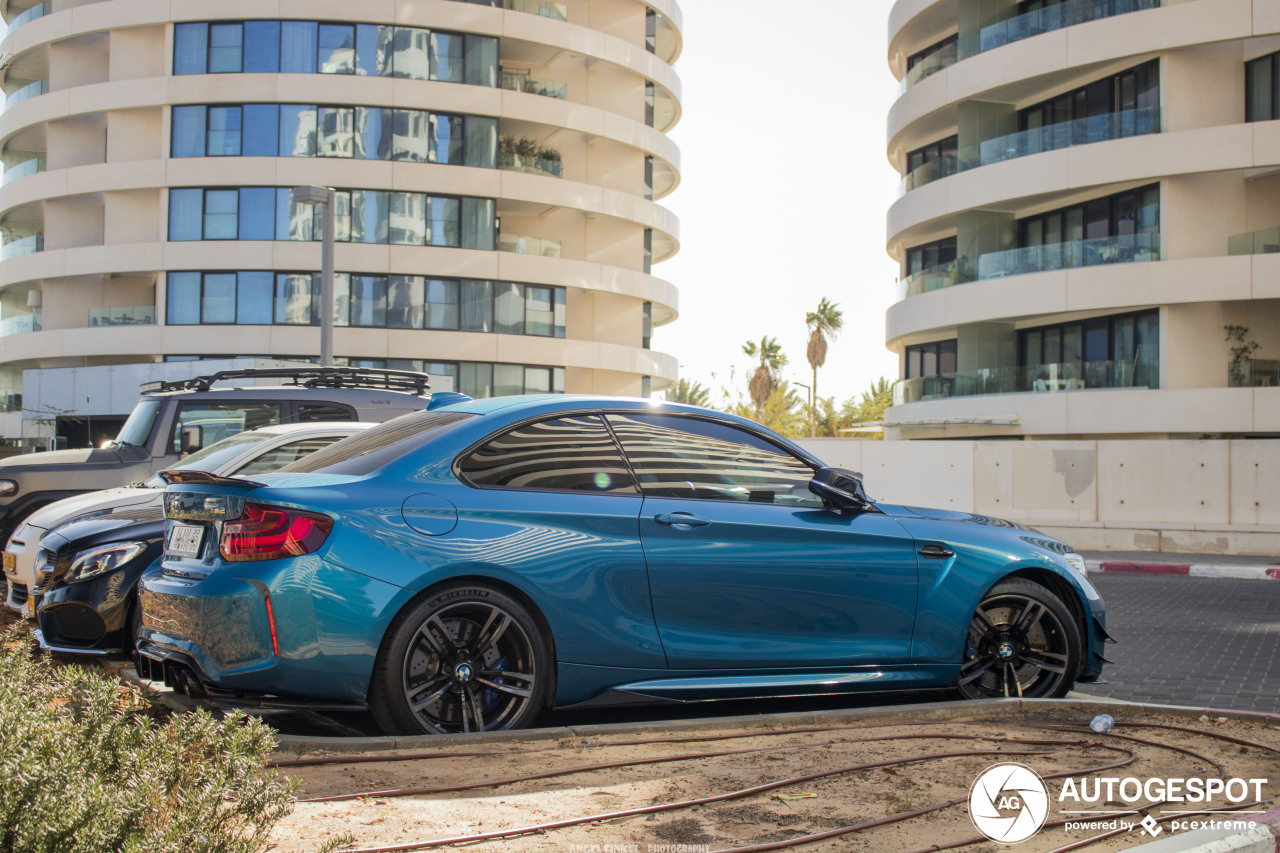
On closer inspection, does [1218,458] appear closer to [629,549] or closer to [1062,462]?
[1062,462]

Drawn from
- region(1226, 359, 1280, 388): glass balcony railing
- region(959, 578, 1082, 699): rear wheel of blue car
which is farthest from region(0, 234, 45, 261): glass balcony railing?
region(959, 578, 1082, 699): rear wheel of blue car

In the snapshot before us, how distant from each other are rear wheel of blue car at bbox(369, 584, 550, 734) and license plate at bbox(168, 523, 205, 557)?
3.08 ft

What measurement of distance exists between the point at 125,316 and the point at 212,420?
122ft

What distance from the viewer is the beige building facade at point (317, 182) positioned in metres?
42.2

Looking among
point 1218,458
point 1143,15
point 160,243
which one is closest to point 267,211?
point 160,243

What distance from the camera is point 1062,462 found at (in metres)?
22.3

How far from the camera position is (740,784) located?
162 inches

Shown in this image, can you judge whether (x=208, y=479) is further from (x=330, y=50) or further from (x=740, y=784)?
(x=330, y=50)

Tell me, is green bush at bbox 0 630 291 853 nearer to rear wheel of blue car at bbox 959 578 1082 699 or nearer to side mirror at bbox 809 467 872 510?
side mirror at bbox 809 467 872 510

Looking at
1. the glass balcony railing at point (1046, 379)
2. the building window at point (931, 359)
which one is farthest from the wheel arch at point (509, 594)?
the building window at point (931, 359)

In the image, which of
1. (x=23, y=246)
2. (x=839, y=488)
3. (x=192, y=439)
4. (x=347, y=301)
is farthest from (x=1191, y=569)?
(x=23, y=246)

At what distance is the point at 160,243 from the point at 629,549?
140ft

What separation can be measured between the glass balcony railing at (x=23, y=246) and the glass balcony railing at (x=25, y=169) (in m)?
2.50

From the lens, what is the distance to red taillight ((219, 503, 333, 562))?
14.9 feet
